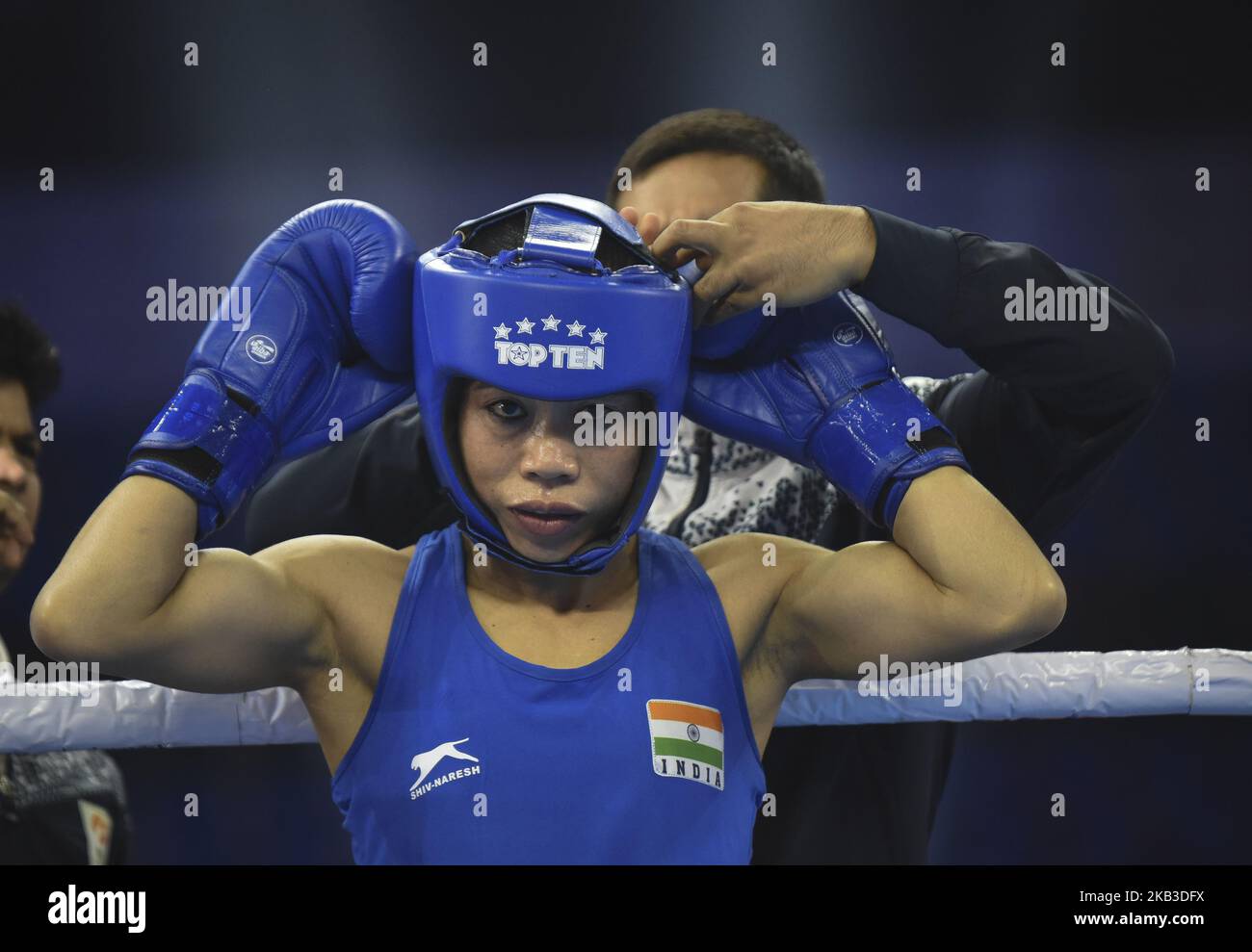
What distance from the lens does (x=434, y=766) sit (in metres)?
1.31

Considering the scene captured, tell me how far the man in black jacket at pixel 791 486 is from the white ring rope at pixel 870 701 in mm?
230

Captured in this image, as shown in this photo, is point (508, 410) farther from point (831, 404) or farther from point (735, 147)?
point (735, 147)

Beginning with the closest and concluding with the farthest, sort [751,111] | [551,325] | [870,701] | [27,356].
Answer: [551,325], [870,701], [27,356], [751,111]

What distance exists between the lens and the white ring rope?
1499 mm

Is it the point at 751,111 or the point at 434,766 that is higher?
the point at 751,111

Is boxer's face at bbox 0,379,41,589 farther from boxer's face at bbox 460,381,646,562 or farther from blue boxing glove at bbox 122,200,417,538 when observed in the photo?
boxer's face at bbox 460,381,646,562

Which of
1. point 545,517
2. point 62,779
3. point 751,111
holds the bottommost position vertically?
point 62,779

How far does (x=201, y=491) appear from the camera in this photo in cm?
124

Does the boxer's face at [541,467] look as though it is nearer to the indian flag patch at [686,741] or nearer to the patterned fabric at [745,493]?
the indian flag patch at [686,741]

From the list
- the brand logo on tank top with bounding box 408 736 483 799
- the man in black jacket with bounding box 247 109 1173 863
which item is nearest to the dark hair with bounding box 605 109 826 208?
the man in black jacket with bounding box 247 109 1173 863

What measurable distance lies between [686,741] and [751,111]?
1664mm

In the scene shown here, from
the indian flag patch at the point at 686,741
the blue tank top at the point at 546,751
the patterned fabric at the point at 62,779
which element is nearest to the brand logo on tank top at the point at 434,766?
the blue tank top at the point at 546,751

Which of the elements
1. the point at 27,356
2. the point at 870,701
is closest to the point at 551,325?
the point at 870,701
